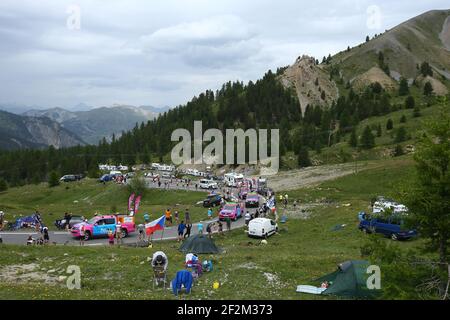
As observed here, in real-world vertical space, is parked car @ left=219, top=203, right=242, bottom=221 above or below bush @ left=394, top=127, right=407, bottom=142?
below

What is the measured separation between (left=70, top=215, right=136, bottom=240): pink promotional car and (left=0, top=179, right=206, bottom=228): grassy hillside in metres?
9.15

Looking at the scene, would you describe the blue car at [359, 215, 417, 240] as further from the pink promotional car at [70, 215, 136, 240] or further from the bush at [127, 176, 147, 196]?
the bush at [127, 176, 147, 196]

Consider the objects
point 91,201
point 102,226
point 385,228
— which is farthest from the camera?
point 91,201

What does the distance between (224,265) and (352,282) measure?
768 cm

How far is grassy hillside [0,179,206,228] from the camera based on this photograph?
180ft

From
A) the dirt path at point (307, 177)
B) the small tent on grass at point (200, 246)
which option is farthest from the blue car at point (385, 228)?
the dirt path at point (307, 177)

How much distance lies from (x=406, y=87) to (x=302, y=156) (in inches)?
3890

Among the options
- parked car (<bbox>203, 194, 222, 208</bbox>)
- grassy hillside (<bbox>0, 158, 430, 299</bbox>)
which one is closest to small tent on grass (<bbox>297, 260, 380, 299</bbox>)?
grassy hillside (<bbox>0, 158, 430, 299</bbox>)

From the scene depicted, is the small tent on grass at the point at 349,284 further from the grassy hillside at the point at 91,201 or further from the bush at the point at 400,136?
the bush at the point at 400,136

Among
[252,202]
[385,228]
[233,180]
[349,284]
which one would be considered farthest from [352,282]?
[233,180]

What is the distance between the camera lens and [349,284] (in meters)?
19.3

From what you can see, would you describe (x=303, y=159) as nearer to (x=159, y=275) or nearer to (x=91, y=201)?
(x=91, y=201)

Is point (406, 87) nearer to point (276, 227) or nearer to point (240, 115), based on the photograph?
point (240, 115)

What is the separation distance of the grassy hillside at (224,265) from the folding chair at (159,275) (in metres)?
0.48
